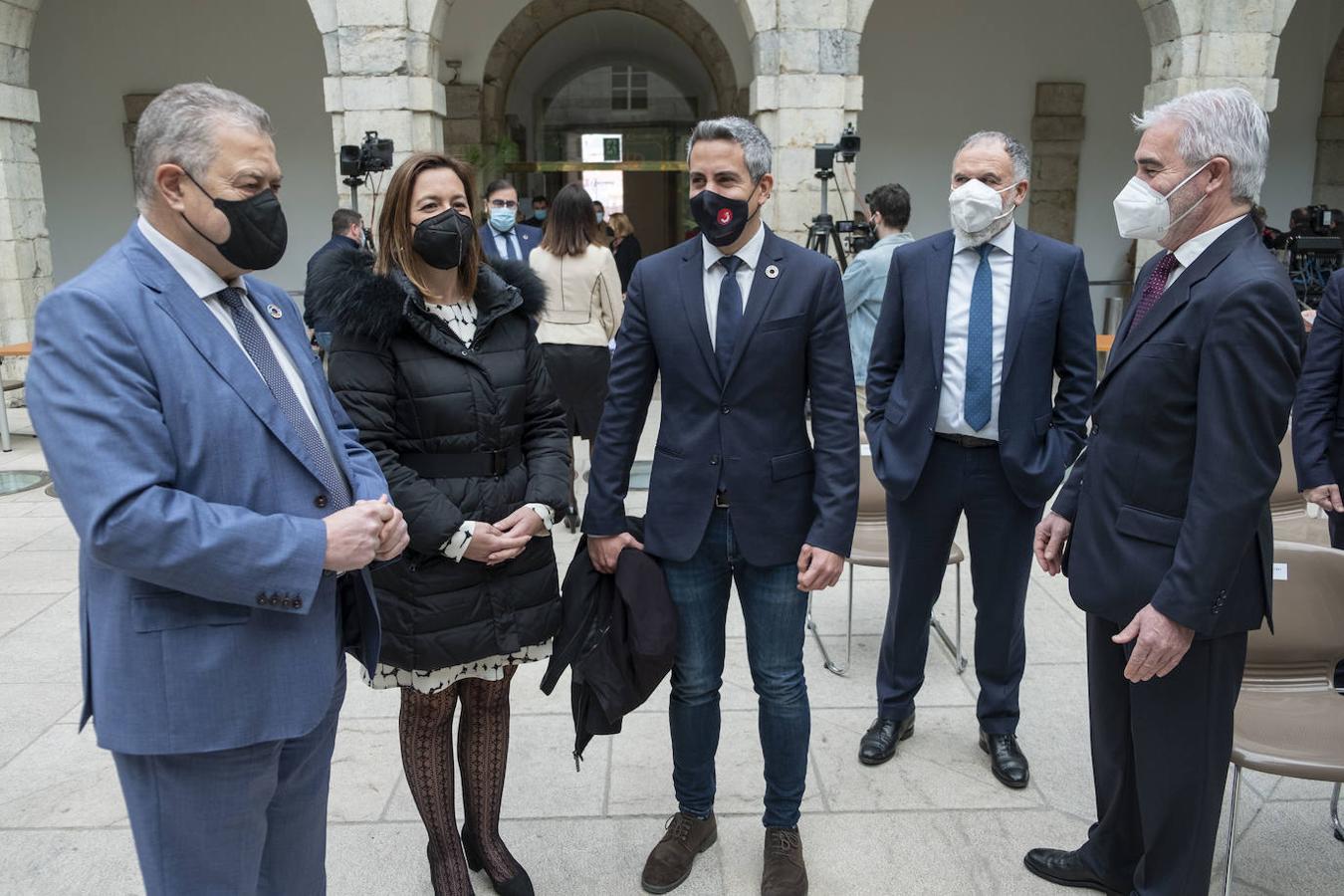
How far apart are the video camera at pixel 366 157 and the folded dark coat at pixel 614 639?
5091 mm

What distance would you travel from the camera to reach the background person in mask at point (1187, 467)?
1848mm

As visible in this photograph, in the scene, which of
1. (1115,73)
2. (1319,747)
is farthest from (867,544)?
(1115,73)

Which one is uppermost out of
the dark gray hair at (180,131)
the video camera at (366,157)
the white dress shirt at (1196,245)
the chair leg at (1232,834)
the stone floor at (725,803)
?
the video camera at (366,157)

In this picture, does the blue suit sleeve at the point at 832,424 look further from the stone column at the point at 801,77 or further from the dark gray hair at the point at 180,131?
the stone column at the point at 801,77

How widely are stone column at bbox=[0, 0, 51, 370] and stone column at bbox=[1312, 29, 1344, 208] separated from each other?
13.2 m

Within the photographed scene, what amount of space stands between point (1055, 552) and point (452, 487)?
1432 mm

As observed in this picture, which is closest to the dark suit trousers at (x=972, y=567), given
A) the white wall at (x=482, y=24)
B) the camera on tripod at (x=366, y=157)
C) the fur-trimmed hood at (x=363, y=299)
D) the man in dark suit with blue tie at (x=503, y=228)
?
the fur-trimmed hood at (x=363, y=299)

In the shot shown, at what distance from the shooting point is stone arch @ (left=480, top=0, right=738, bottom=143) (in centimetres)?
1132

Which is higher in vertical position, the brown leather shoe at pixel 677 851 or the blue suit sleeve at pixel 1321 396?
the blue suit sleeve at pixel 1321 396

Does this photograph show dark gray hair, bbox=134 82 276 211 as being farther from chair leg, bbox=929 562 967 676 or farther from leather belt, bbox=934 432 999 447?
chair leg, bbox=929 562 967 676

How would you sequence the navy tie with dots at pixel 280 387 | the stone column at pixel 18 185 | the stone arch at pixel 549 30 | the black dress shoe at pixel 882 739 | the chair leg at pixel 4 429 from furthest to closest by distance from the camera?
the stone arch at pixel 549 30
the stone column at pixel 18 185
the chair leg at pixel 4 429
the black dress shoe at pixel 882 739
the navy tie with dots at pixel 280 387

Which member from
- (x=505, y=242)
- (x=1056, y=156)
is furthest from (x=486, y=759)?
(x=1056, y=156)

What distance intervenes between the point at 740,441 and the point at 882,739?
4.24ft

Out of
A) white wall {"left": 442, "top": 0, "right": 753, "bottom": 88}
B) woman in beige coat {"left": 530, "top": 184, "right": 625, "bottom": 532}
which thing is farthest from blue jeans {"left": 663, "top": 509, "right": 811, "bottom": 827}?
white wall {"left": 442, "top": 0, "right": 753, "bottom": 88}
